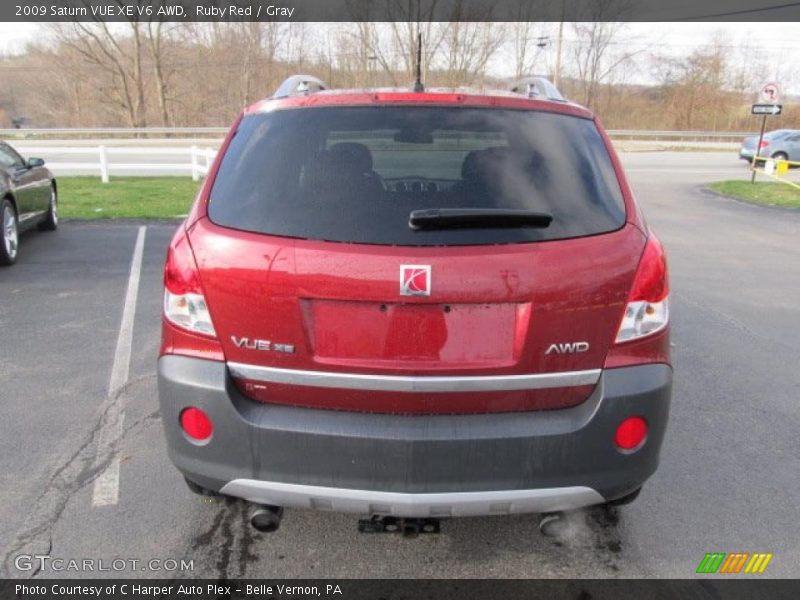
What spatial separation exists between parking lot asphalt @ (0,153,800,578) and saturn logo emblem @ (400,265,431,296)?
1.29 m

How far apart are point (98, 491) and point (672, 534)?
279 centimetres

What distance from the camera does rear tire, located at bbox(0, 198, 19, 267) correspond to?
7.27 m

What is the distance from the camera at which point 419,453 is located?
2098mm

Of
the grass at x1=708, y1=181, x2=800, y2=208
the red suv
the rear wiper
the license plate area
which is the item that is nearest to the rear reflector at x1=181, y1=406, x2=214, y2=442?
the red suv

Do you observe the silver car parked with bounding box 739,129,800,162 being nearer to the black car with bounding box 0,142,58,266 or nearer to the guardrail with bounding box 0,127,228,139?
the black car with bounding box 0,142,58,266

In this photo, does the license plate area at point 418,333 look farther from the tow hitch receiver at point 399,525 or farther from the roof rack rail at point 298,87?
the roof rack rail at point 298,87

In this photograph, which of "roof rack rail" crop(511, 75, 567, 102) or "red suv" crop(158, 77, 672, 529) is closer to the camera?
"red suv" crop(158, 77, 672, 529)

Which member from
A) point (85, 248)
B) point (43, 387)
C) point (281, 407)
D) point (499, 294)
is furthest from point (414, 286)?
point (85, 248)

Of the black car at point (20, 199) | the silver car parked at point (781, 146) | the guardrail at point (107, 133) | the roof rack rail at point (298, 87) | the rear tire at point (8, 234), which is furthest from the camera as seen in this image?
the guardrail at point (107, 133)

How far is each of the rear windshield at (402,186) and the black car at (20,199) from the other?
6341 millimetres

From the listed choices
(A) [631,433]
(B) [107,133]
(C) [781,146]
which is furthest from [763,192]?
(B) [107,133]

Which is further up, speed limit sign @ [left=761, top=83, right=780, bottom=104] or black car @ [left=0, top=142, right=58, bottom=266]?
speed limit sign @ [left=761, top=83, right=780, bottom=104]

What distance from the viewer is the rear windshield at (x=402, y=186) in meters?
2.17

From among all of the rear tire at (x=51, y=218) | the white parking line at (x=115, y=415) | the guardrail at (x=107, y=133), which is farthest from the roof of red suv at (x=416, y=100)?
the guardrail at (x=107, y=133)
